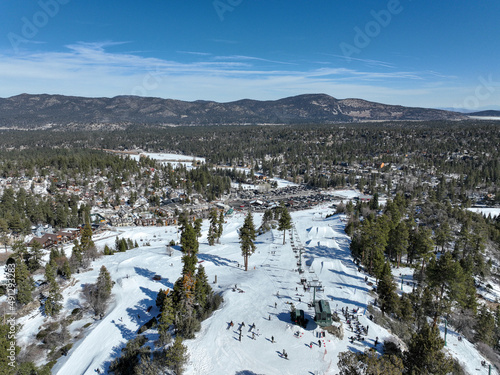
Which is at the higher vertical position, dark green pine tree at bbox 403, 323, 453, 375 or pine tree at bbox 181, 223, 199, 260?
dark green pine tree at bbox 403, 323, 453, 375

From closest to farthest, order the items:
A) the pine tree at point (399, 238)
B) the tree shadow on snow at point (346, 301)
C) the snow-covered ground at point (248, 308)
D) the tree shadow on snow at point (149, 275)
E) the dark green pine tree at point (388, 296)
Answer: the snow-covered ground at point (248, 308) < the dark green pine tree at point (388, 296) < the tree shadow on snow at point (346, 301) < the tree shadow on snow at point (149, 275) < the pine tree at point (399, 238)

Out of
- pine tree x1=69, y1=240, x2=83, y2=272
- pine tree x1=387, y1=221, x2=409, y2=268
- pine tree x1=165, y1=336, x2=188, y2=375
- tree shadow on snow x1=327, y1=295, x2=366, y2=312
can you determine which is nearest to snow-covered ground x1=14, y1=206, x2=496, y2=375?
tree shadow on snow x1=327, y1=295, x2=366, y2=312

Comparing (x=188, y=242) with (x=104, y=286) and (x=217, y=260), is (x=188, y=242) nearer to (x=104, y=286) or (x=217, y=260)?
(x=217, y=260)

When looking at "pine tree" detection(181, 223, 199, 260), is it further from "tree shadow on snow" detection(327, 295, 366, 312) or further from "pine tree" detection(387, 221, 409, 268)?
"pine tree" detection(387, 221, 409, 268)

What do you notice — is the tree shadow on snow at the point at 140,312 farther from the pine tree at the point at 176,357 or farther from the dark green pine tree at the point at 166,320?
the pine tree at the point at 176,357

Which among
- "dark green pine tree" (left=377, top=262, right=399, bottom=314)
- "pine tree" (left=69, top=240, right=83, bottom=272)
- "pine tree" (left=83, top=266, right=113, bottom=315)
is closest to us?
"dark green pine tree" (left=377, top=262, right=399, bottom=314)

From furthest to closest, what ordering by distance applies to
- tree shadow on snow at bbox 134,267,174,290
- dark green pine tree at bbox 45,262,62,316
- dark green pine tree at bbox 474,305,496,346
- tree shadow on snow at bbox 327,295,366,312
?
tree shadow on snow at bbox 134,267,174,290, dark green pine tree at bbox 45,262,62,316, tree shadow on snow at bbox 327,295,366,312, dark green pine tree at bbox 474,305,496,346

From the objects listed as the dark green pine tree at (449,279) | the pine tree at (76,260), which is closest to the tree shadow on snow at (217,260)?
the pine tree at (76,260)

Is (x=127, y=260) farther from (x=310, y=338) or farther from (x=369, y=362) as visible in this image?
(x=369, y=362)

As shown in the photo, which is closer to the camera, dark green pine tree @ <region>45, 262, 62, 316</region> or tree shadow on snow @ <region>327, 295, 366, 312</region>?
tree shadow on snow @ <region>327, 295, 366, 312</region>

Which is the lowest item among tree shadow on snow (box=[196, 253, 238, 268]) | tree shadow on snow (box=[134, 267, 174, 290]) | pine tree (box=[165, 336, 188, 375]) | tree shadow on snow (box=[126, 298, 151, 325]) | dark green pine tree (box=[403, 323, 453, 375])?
tree shadow on snow (box=[196, 253, 238, 268])
